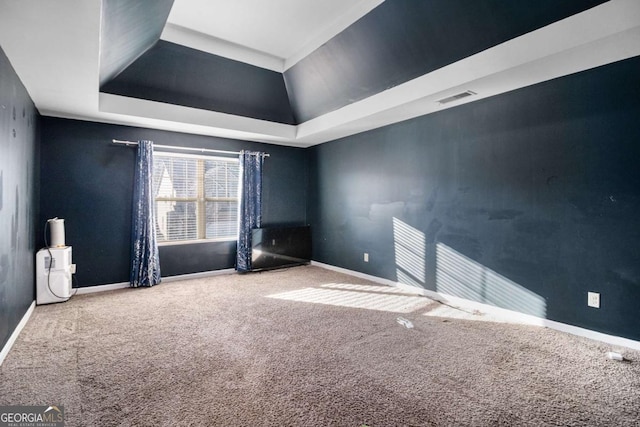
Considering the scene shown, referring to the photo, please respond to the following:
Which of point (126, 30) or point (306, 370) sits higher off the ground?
point (126, 30)

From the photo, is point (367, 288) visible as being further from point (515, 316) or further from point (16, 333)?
point (16, 333)

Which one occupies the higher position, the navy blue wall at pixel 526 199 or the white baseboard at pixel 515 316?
the navy blue wall at pixel 526 199

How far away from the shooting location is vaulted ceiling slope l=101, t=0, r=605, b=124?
2.55 m

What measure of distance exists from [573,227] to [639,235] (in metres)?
0.43

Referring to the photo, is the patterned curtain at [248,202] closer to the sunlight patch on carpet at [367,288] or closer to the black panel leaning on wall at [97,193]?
the black panel leaning on wall at [97,193]

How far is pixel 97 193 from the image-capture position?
421 centimetres

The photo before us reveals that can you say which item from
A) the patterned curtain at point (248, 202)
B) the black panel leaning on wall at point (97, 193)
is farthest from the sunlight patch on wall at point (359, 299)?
the black panel leaning on wall at point (97, 193)

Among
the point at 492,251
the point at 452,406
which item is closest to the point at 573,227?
the point at 492,251

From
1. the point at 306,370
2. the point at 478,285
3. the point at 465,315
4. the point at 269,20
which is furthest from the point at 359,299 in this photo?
the point at 269,20

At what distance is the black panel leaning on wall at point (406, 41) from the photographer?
2469 mm

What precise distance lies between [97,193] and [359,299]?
3709 millimetres

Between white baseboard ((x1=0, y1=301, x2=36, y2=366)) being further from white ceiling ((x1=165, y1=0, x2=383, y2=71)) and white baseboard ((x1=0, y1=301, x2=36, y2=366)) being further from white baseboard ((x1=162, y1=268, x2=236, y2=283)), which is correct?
white ceiling ((x1=165, y1=0, x2=383, y2=71))

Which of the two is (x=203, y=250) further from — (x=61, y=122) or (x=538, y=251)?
(x=538, y=251)

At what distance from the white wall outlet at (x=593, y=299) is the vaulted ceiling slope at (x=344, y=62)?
2.25 m
